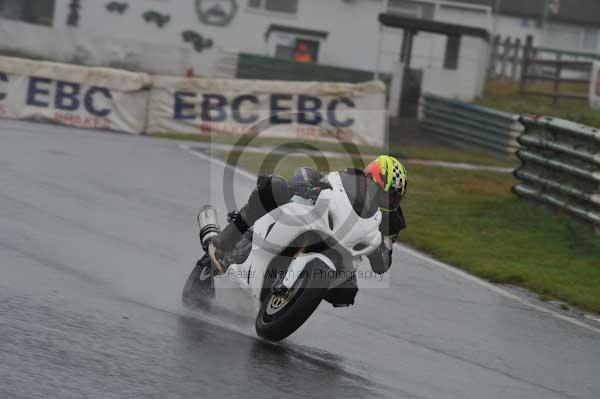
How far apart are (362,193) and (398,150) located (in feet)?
59.7

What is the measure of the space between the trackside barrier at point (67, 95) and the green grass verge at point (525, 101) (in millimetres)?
10163

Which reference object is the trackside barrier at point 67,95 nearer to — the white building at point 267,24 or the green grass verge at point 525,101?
the green grass verge at point 525,101

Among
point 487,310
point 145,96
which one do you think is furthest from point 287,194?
point 145,96

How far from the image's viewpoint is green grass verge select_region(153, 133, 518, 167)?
24078 millimetres

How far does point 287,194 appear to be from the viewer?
735 centimetres

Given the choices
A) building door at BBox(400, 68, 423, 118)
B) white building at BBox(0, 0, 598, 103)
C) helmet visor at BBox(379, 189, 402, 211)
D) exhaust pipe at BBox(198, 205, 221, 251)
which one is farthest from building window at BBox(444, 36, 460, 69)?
helmet visor at BBox(379, 189, 402, 211)

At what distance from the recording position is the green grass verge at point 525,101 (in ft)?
97.8

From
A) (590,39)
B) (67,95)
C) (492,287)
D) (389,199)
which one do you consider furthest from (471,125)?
(590,39)

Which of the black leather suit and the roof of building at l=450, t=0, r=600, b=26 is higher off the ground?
the roof of building at l=450, t=0, r=600, b=26

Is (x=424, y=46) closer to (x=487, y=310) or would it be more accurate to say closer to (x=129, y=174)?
(x=129, y=174)

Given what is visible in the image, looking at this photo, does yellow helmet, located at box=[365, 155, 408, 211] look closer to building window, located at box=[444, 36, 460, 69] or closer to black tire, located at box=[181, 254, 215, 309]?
black tire, located at box=[181, 254, 215, 309]

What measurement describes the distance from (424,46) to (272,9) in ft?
20.0

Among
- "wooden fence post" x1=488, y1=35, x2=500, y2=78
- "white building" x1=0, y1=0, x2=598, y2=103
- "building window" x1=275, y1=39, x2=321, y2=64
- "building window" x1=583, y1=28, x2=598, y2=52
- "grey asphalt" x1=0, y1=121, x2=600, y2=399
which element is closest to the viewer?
"grey asphalt" x1=0, y1=121, x2=600, y2=399

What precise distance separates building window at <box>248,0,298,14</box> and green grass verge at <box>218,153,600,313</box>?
82.0ft
